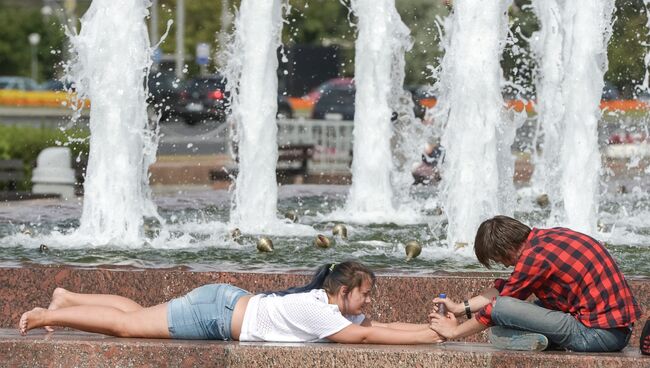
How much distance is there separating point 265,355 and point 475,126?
5.15 metres

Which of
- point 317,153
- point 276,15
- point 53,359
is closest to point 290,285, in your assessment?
point 53,359

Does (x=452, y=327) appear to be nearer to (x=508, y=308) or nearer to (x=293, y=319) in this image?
(x=508, y=308)

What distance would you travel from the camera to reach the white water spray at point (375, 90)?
15.0 m

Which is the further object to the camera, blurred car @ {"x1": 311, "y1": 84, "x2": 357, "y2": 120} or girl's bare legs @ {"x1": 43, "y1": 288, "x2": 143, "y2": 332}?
blurred car @ {"x1": 311, "y1": 84, "x2": 357, "y2": 120}

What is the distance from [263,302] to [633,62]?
1607cm

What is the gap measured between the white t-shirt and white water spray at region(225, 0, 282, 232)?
591 cm

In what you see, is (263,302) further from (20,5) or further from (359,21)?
(20,5)

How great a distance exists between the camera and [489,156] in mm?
11109

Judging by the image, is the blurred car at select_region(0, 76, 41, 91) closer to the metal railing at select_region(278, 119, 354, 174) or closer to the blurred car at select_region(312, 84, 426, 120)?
the blurred car at select_region(312, 84, 426, 120)

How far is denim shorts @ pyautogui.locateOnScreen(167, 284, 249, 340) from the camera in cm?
659

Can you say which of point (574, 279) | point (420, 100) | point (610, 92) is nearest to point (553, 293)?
point (574, 279)

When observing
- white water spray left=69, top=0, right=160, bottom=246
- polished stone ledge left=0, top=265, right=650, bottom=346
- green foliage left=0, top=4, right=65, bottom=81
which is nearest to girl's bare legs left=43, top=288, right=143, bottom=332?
polished stone ledge left=0, top=265, right=650, bottom=346

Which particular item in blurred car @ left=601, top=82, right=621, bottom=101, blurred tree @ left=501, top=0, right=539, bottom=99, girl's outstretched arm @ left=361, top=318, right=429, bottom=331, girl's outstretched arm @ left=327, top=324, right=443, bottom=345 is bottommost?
girl's outstretched arm @ left=327, top=324, right=443, bottom=345

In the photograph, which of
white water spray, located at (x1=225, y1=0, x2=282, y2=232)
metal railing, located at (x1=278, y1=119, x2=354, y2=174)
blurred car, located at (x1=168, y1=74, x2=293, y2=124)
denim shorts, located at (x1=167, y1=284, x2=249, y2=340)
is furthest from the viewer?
blurred car, located at (x1=168, y1=74, x2=293, y2=124)
